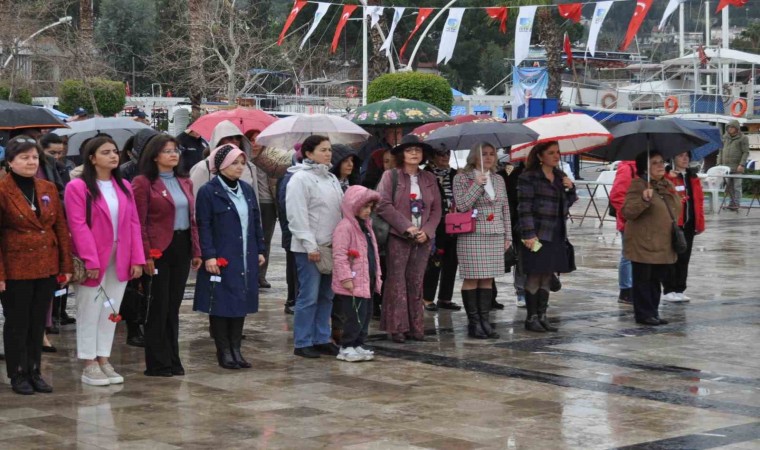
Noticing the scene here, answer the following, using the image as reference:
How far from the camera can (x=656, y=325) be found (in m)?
11.2

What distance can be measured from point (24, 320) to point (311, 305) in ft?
7.47

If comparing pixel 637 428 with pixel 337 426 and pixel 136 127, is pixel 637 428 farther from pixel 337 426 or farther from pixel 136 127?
pixel 136 127

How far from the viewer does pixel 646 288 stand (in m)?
11.2

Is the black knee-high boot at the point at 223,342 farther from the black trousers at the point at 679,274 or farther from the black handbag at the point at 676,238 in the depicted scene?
the black trousers at the point at 679,274

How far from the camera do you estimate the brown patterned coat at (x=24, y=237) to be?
790 cm

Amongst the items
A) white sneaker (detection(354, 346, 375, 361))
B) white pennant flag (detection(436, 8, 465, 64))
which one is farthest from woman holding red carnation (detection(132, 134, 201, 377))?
white pennant flag (detection(436, 8, 465, 64))

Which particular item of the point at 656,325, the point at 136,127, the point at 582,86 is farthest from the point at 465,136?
the point at 582,86

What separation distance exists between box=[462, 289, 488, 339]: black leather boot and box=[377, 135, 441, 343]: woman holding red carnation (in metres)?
0.45

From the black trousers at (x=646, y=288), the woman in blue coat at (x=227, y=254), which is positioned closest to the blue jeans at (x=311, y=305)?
the woman in blue coat at (x=227, y=254)

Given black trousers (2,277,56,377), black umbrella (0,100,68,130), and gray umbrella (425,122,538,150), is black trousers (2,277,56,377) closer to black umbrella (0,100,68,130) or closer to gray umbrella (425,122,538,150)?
black umbrella (0,100,68,130)

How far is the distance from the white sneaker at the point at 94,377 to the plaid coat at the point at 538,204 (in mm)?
3878

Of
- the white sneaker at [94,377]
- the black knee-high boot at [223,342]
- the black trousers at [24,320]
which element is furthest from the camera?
the black knee-high boot at [223,342]

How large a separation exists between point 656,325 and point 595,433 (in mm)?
4304

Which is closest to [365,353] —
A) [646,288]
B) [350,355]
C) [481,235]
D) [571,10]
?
[350,355]
